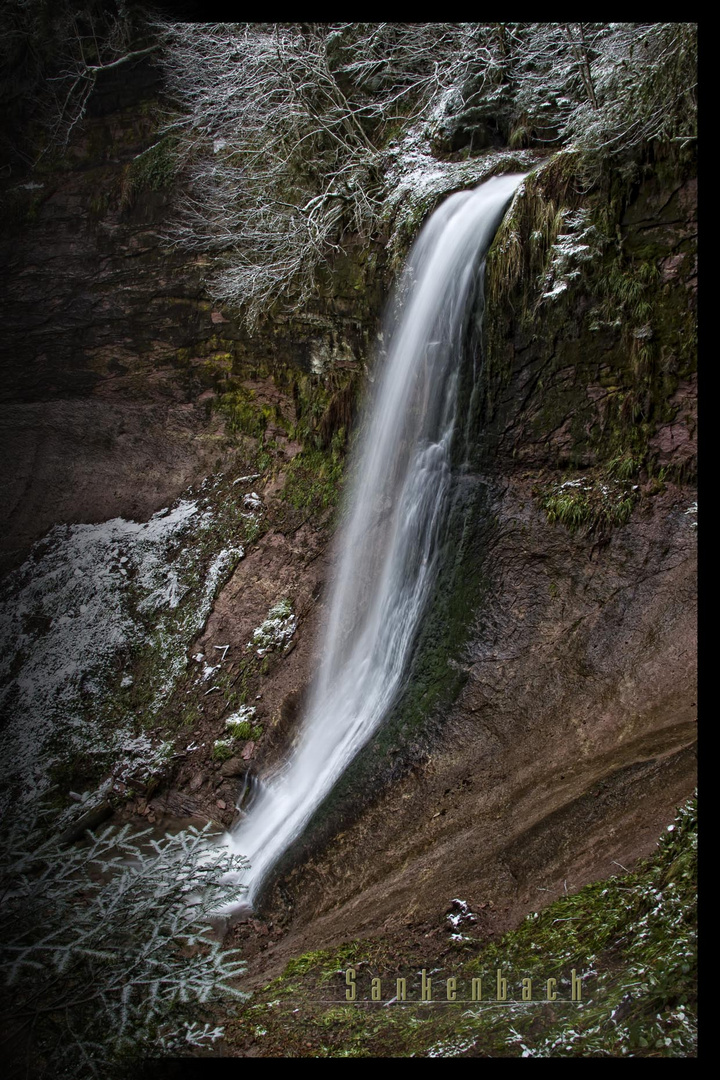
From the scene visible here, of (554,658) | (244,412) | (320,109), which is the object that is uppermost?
(320,109)

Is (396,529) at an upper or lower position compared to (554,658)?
upper

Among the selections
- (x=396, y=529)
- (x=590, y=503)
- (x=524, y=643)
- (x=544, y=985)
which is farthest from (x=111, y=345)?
(x=544, y=985)

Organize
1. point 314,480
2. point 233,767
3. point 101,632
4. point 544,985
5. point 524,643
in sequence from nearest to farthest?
point 544,985 → point 524,643 → point 233,767 → point 101,632 → point 314,480

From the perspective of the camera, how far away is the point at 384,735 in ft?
17.9

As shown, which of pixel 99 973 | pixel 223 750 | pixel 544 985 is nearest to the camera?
pixel 99 973

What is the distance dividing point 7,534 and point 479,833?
8641 mm

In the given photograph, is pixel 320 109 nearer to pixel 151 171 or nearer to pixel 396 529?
pixel 151 171

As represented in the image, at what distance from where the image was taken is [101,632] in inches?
327

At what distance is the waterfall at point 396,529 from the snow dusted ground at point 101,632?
6.08 feet

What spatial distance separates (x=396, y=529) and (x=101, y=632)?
4176 mm

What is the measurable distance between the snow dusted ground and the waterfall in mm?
1853

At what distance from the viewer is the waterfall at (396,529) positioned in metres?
5.91

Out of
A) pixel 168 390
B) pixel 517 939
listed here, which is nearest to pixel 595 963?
pixel 517 939

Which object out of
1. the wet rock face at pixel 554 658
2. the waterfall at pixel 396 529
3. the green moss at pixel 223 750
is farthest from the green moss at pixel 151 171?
the green moss at pixel 223 750
